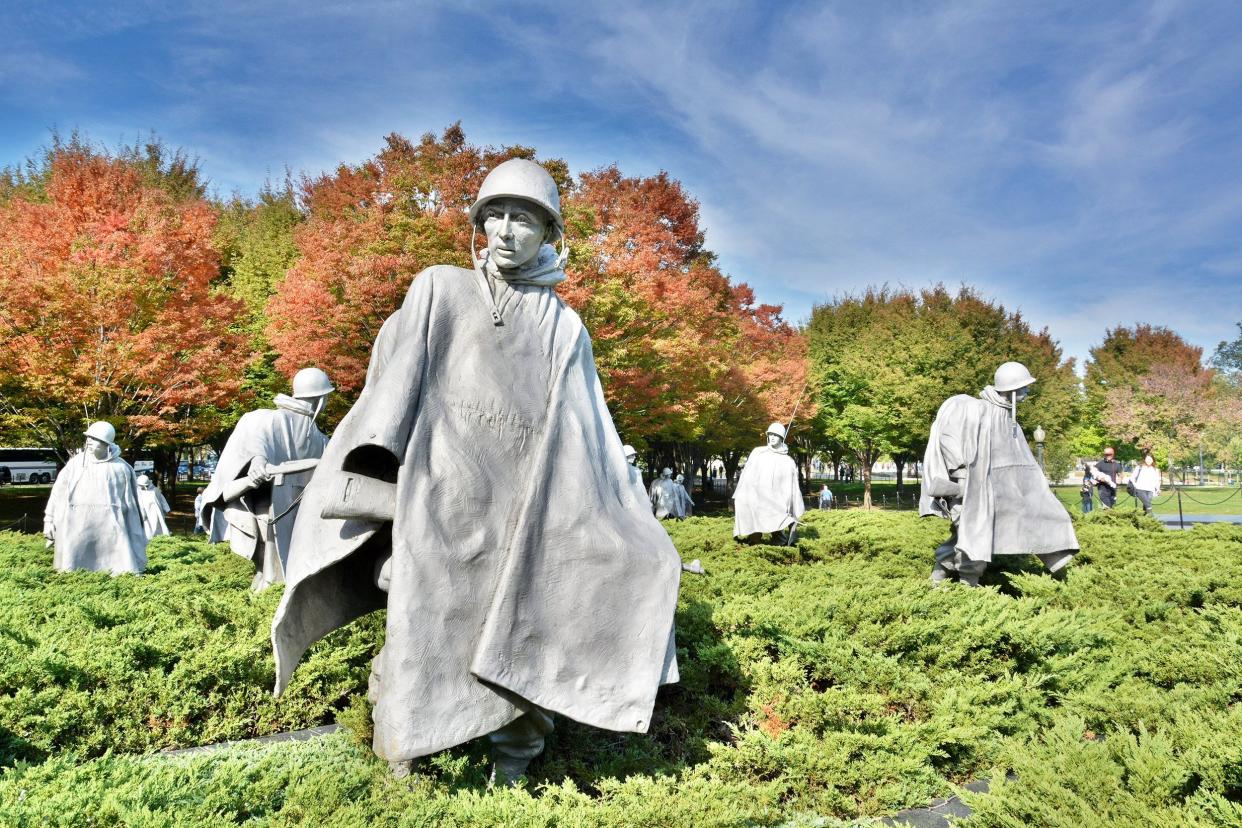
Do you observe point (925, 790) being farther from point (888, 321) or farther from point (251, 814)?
point (888, 321)

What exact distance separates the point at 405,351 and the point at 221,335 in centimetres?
1950

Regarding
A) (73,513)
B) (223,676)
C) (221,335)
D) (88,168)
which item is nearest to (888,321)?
(221,335)

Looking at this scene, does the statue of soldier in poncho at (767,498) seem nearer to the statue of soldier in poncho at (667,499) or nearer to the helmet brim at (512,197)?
the helmet brim at (512,197)

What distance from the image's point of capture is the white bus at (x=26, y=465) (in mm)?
44312

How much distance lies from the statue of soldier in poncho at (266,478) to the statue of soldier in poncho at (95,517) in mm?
3316

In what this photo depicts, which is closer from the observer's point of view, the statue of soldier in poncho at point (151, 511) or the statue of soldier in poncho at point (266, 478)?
the statue of soldier in poncho at point (266, 478)

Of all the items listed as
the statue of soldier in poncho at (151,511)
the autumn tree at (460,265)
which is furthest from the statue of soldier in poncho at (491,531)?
the statue of soldier in poncho at (151,511)

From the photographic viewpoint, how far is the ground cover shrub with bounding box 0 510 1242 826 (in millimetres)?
2928

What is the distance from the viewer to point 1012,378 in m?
7.64

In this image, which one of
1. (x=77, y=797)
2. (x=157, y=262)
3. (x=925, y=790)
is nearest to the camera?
(x=77, y=797)

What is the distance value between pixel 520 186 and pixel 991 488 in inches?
227

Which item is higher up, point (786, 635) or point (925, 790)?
point (786, 635)

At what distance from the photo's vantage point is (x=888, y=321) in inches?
1572

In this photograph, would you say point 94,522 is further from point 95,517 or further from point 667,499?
point 667,499
